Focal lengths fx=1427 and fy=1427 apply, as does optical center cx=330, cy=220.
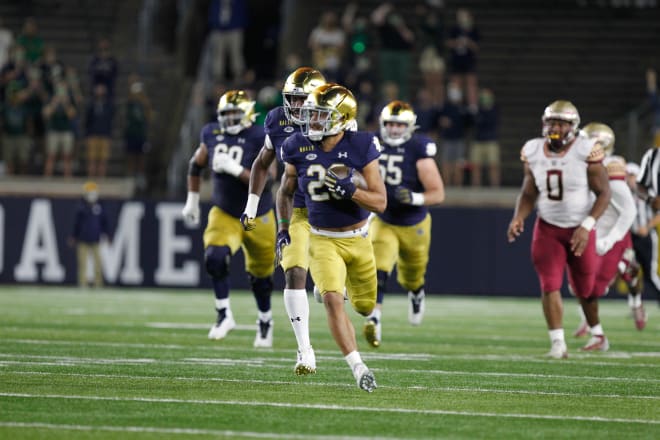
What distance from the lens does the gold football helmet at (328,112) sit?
322 inches

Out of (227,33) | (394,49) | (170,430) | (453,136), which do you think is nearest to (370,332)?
(170,430)

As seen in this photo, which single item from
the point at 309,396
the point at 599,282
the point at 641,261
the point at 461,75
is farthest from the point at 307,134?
the point at 461,75

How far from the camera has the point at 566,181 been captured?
10.6 m

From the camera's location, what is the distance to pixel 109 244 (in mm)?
20875

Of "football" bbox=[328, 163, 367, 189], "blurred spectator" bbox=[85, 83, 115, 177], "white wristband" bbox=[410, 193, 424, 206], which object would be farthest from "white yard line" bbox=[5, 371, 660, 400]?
"blurred spectator" bbox=[85, 83, 115, 177]

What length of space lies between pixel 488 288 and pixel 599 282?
7.72 meters

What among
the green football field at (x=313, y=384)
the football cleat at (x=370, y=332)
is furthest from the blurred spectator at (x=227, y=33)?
the football cleat at (x=370, y=332)

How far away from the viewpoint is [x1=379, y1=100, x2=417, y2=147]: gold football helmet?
40.3ft

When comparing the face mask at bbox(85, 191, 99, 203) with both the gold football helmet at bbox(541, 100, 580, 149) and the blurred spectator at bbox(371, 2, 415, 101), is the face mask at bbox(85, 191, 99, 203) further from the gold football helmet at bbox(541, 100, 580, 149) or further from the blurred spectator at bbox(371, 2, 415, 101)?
the gold football helmet at bbox(541, 100, 580, 149)

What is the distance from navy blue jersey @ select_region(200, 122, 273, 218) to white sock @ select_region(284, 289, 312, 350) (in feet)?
10.2

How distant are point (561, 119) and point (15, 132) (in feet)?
42.3

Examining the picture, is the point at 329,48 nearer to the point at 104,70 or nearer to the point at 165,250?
the point at 104,70

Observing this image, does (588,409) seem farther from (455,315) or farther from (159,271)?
(159,271)

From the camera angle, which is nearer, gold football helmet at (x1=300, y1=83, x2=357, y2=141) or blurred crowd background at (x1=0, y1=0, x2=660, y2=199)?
gold football helmet at (x1=300, y1=83, x2=357, y2=141)
